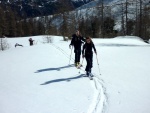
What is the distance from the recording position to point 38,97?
10.7 metres

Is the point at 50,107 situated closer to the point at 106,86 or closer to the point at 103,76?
the point at 106,86

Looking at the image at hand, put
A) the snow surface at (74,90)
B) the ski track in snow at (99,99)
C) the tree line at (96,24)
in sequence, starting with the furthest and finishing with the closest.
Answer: the tree line at (96,24) < the snow surface at (74,90) < the ski track in snow at (99,99)

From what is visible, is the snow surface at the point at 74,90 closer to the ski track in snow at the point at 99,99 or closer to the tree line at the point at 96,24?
the ski track in snow at the point at 99,99

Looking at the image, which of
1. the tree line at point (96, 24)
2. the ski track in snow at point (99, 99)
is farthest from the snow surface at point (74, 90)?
the tree line at point (96, 24)

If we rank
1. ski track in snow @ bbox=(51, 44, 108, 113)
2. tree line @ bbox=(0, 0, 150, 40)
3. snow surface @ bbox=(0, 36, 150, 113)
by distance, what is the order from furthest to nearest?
1. tree line @ bbox=(0, 0, 150, 40)
2. snow surface @ bbox=(0, 36, 150, 113)
3. ski track in snow @ bbox=(51, 44, 108, 113)

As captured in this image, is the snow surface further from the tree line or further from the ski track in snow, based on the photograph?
the tree line

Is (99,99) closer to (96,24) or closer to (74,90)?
(74,90)

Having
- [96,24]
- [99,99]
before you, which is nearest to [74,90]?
[99,99]

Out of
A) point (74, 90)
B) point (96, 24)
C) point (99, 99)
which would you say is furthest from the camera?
point (96, 24)

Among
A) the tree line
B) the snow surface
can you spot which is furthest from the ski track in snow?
the tree line

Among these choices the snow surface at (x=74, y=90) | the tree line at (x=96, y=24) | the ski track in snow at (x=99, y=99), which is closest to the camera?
the ski track in snow at (x=99, y=99)

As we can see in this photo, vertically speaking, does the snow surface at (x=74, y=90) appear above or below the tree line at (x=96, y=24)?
below

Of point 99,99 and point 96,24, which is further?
point 96,24

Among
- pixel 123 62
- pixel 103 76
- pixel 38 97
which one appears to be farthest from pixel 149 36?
pixel 38 97
